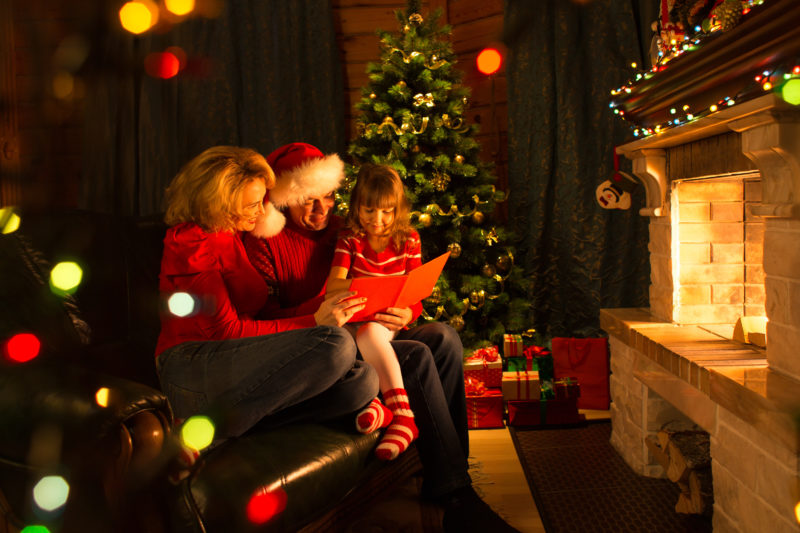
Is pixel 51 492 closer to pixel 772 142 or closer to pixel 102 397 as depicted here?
pixel 102 397

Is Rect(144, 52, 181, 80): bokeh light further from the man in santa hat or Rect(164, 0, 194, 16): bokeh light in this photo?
the man in santa hat

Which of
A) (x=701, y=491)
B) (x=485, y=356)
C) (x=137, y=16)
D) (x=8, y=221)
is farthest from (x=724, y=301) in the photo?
(x=137, y=16)

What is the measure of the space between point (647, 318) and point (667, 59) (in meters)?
0.92

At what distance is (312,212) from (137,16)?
2433mm

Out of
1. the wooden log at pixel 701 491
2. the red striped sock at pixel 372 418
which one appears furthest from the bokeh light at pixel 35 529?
the wooden log at pixel 701 491

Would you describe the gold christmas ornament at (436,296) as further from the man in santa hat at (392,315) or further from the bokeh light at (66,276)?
the bokeh light at (66,276)

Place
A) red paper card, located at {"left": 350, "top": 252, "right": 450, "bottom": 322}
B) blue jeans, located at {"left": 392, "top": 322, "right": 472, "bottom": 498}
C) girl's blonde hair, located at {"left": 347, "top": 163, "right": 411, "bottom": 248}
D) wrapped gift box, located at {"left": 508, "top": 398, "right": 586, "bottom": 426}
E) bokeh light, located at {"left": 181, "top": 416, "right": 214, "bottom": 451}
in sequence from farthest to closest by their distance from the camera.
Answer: wrapped gift box, located at {"left": 508, "top": 398, "right": 586, "bottom": 426}
girl's blonde hair, located at {"left": 347, "top": 163, "right": 411, "bottom": 248}
blue jeans, located at {"left": 392, "top": 322, "right": 472, "bottom": 498}
red paper card, located at {"left": 350, "top": 252, "right": 450, "bottom": 322}
bokeh light, located at {"left": 181, "top": 416, "right": 214, "bottom": 451}

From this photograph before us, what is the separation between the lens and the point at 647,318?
2.24 meters

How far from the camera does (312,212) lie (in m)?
2.00

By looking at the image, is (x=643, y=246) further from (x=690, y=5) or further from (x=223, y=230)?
(x=223, y=230)

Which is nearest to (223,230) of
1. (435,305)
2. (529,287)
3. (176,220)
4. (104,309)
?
(176,220)

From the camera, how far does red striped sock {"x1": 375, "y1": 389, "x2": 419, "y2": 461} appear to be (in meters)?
1.60

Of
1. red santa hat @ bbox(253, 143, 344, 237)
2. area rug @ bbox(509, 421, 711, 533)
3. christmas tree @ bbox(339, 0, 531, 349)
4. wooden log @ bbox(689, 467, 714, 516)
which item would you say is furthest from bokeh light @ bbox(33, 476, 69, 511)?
christmas tree @ bbox(339, 0, 531, 349)

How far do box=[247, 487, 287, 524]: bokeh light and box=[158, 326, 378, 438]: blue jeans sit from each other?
9.6 inches
